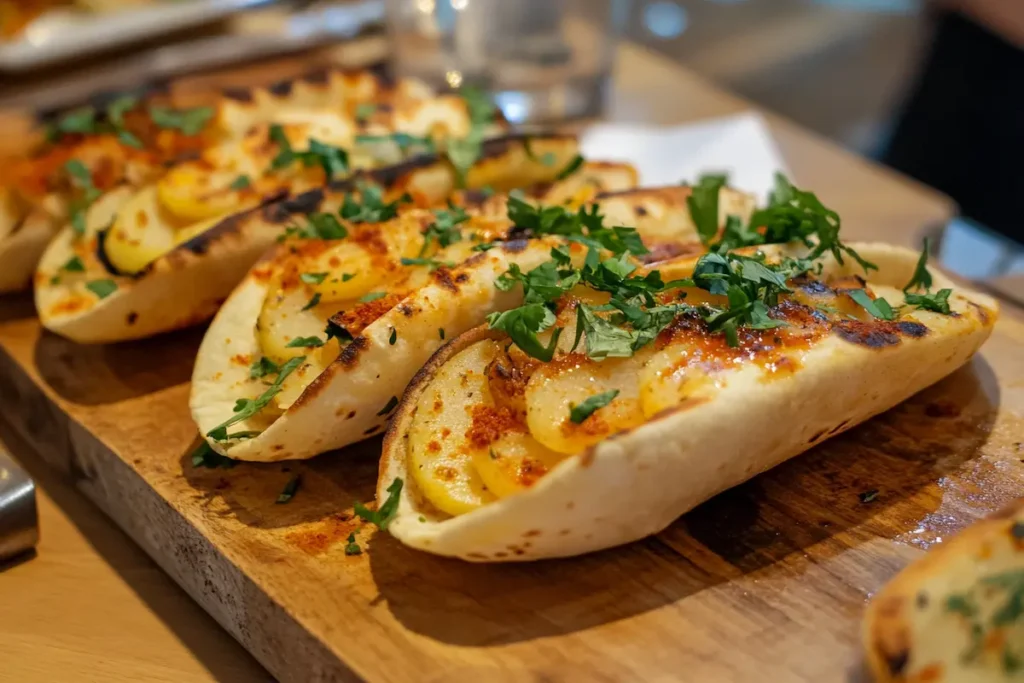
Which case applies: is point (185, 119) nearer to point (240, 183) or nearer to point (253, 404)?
point (240, 183)

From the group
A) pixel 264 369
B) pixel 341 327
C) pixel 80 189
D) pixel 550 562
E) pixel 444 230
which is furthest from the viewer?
pixel 80 189

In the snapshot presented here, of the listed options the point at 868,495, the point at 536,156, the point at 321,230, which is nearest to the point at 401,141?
the point at 536,156

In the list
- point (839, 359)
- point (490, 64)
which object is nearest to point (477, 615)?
point (839, 359)

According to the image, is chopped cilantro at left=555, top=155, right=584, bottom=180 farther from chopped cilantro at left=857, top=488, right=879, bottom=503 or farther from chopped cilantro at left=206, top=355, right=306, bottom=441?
chopped cilantro at left=857, top=488, right=879, bottom=503

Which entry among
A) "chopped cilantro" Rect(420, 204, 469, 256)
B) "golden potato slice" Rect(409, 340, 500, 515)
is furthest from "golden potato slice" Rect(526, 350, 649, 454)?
"chopped cilantro" Rect(420, 204, 469, 256)

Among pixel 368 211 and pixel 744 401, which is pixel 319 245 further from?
pixel 744 401

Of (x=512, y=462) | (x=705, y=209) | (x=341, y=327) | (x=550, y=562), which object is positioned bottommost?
(x=550, y=562)

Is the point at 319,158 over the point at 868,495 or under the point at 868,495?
over
